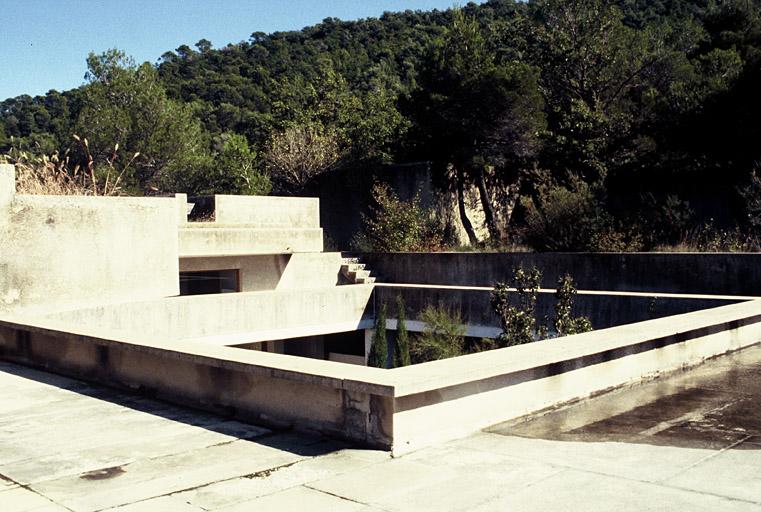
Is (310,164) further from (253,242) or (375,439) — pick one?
(375,439)

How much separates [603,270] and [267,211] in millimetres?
9788

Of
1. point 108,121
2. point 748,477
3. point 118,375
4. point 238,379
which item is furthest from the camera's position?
point 108,121

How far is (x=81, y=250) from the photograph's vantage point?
14906mm

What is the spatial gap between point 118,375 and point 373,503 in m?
4.73

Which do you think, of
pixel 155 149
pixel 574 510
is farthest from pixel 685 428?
pixel 155 149

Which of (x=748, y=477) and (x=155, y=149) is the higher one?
(x=155, y=149)

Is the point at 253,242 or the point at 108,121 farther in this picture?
the point at 108,121

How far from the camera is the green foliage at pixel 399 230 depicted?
2384 centimetres

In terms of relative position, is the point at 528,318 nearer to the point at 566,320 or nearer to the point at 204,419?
the point at 566,320

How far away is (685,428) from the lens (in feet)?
20.3

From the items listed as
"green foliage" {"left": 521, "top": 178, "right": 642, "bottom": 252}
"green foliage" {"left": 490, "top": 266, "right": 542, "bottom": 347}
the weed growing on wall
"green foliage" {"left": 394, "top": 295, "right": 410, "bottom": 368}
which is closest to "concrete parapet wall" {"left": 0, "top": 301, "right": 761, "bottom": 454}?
the weed growing on wall

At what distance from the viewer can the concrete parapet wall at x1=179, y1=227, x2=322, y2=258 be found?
20.2 m

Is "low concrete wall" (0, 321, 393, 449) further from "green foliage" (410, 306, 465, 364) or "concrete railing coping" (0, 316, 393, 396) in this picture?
"green foliage" (410, 306, 465, 364)

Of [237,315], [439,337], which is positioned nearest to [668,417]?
[439,337]
